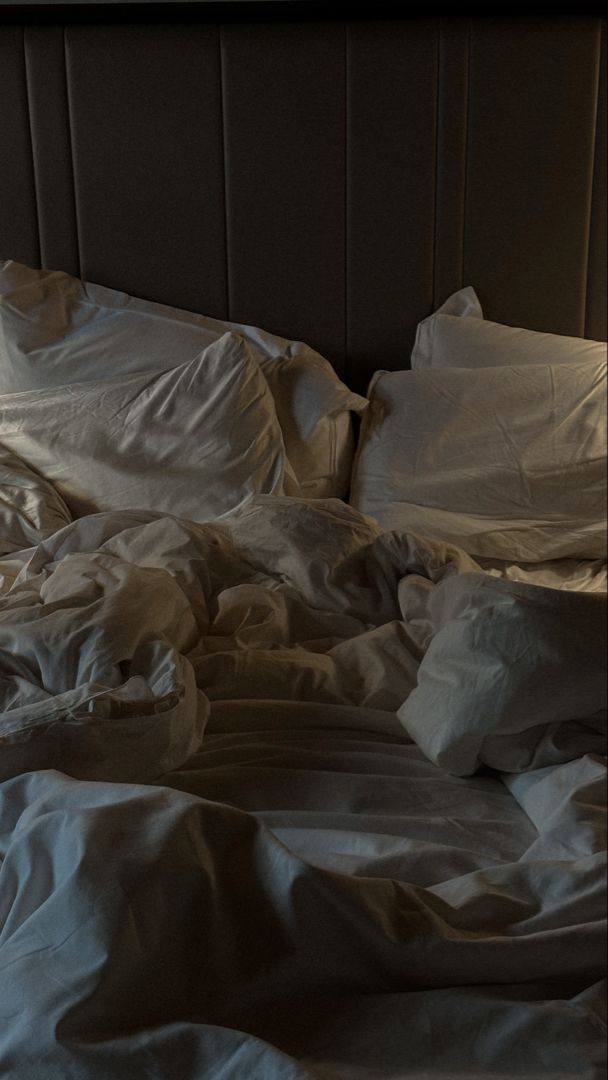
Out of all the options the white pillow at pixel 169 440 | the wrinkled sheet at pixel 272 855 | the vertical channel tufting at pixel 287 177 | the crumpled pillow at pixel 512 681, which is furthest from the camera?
the vertical channel tufting at pixel 287 177

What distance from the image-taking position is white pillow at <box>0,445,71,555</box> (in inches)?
70.6

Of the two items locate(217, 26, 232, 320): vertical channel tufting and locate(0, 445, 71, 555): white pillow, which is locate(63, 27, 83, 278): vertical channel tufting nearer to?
locate(217, 26, 232, 320): vertical channel tufting

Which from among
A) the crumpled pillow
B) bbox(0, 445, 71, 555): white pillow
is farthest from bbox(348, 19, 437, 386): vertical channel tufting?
the crumpled pillow

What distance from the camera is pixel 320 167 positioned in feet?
6.72

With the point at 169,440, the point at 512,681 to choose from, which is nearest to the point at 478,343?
the point at 169,440

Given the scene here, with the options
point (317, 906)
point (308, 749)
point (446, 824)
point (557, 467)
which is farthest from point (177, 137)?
point (317, 906)

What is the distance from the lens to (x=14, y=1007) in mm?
685

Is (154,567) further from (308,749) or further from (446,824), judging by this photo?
(446,824)

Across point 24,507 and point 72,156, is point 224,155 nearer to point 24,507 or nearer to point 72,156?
point 72,156

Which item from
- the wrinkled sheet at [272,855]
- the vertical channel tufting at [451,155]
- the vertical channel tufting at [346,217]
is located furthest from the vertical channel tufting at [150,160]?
the wrinkled sheet at [272,855]

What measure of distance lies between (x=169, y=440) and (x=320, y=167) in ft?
1.85

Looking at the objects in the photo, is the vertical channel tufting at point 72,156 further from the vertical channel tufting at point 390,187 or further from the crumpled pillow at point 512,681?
the crumpled pillow at point 512,681

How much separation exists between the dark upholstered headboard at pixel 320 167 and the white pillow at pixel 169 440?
0.83ft

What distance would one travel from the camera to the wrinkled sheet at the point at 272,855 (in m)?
0.67
